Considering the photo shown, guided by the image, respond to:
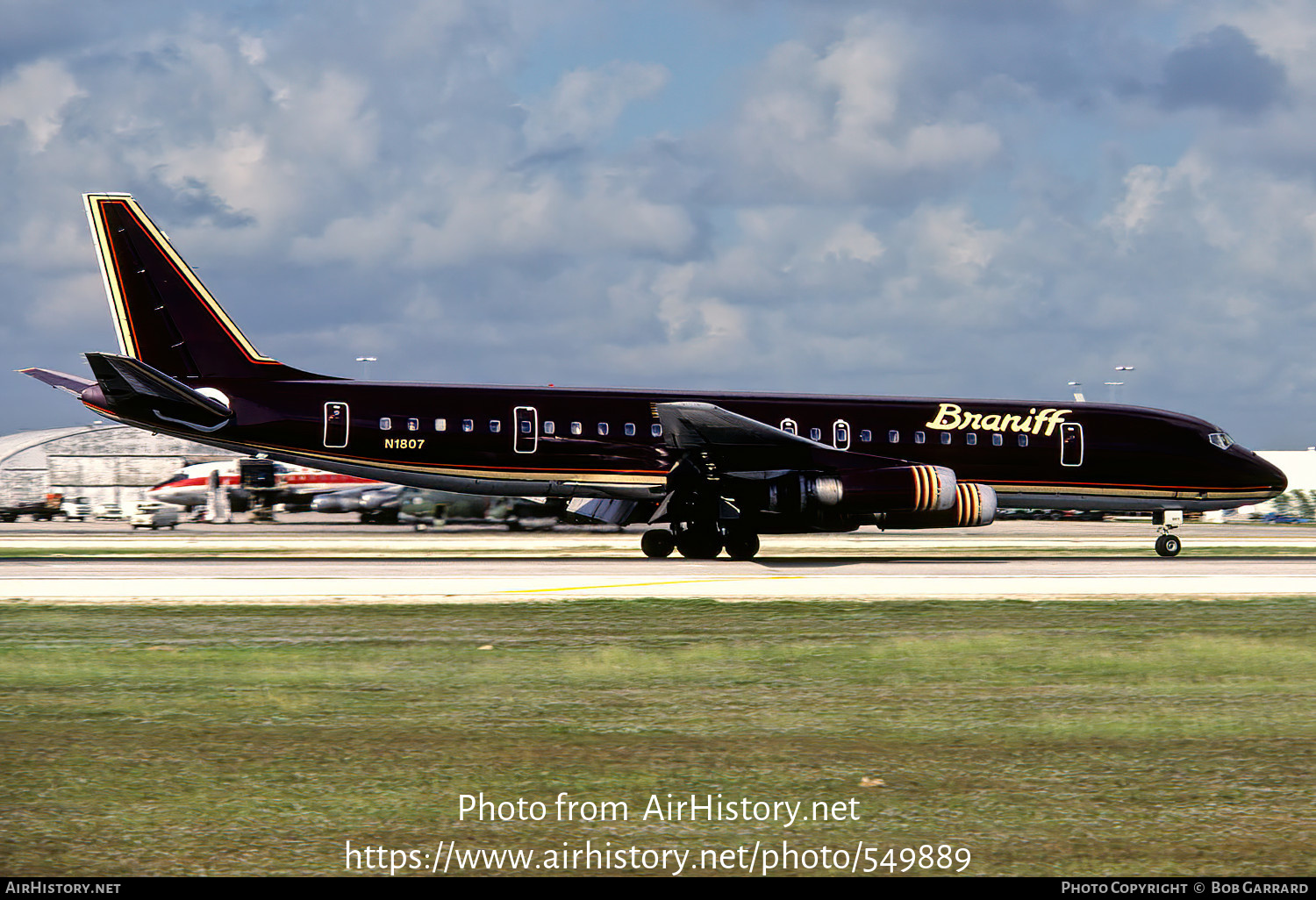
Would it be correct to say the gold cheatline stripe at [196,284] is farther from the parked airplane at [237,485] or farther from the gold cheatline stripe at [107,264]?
the parked airplane at [237,485]

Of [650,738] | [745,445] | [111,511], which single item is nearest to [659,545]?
[745,445]

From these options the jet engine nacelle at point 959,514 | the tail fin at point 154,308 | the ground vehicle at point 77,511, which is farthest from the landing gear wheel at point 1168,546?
the ground vehicle at point 77,511

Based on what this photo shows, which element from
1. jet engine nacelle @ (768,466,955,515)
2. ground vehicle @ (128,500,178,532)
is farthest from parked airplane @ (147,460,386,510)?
jet engine nacelle @ (768,466,955,515)

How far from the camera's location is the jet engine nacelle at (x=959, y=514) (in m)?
27.4

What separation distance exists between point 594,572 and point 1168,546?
16.9 meters

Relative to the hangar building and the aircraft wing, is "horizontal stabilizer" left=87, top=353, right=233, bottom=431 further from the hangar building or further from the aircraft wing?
the hangar building

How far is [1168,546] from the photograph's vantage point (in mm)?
32125

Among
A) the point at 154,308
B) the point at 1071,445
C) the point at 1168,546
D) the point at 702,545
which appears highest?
the point at 154,308

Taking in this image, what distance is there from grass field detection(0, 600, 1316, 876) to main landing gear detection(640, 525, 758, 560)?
12.4 meters

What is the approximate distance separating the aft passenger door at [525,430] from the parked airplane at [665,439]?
45 millimetres

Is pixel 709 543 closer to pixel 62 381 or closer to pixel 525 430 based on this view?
pixel 525 430

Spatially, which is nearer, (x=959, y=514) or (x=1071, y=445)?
(x=959, y=514)

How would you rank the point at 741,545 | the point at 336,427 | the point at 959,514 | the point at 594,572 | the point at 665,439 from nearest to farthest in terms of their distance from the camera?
the point at 594,572 < the point at 959,514 < the point at 741,545 < the point at 665,439 < the point at 336,427
